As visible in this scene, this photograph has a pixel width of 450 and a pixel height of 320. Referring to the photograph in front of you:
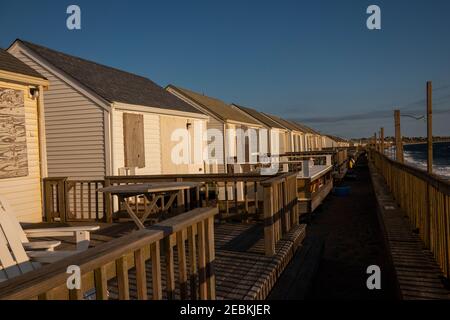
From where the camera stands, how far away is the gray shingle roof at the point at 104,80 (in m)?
10.8

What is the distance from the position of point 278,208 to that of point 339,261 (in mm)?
3440

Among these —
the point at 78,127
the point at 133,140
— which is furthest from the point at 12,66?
the point at 133,140

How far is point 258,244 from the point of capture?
252 inches

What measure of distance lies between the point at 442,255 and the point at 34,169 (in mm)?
7665

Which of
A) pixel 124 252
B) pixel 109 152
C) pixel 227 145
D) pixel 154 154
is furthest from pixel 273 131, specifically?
pixel 124 252

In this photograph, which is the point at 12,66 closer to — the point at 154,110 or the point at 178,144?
the point at 154,110

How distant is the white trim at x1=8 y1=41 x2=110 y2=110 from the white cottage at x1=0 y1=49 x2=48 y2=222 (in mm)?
1776

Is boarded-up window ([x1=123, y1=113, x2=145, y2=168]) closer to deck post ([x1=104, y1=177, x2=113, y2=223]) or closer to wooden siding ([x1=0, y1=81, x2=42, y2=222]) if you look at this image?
deck post ([x1=104, y1=177, x2=113, y2=223])

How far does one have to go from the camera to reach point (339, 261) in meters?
8.81

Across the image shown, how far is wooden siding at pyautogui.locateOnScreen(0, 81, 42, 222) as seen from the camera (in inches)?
311

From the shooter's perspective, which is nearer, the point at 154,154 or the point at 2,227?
the point at 2,227

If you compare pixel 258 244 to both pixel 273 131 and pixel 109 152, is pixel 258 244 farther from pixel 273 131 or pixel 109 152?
pixel 273 131

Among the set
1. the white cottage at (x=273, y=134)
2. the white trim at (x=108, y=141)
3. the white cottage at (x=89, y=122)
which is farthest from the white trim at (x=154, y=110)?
the white cottage at (x=273, y=134)
